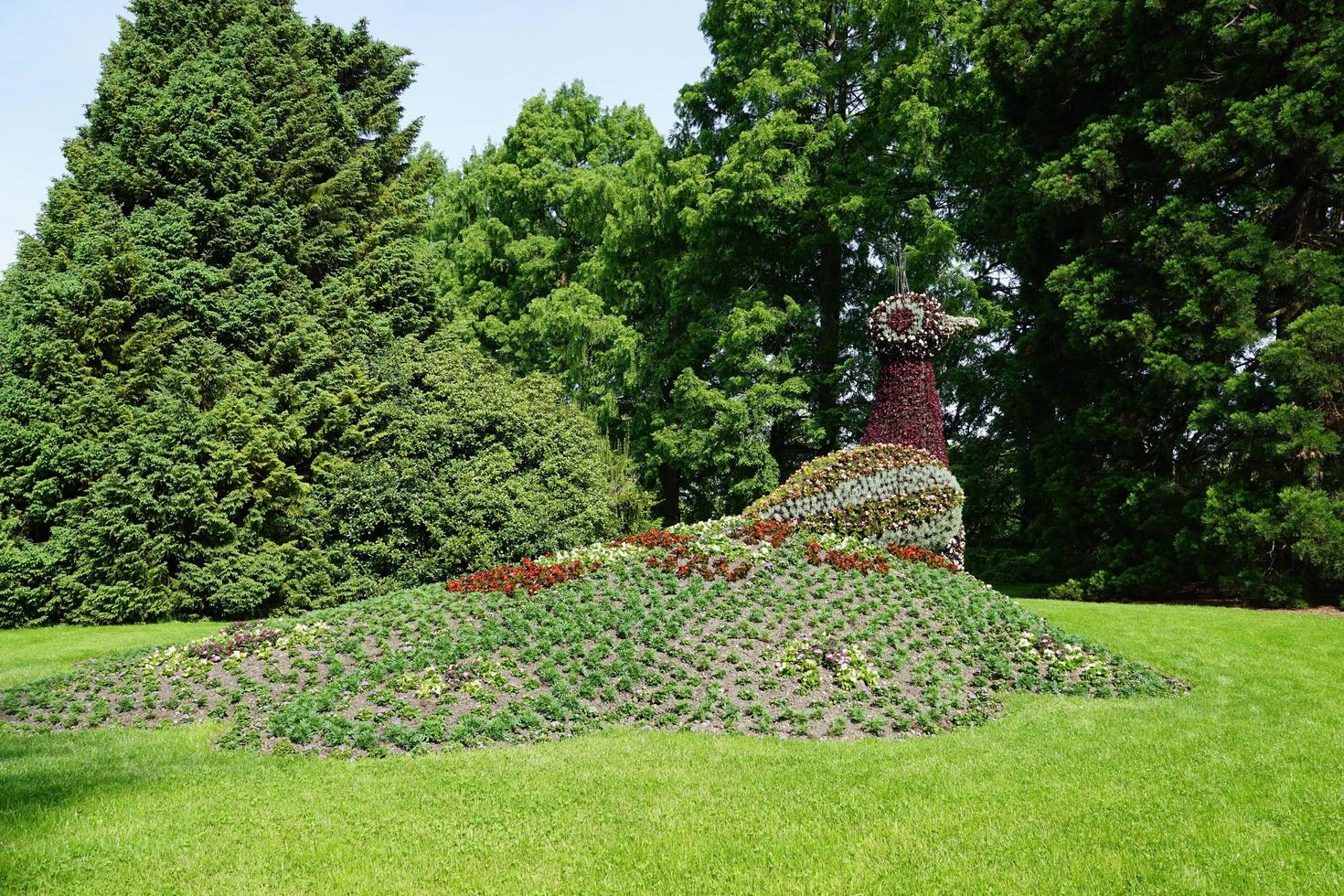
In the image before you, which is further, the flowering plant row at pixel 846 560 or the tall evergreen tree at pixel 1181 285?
the tall evergreen tree at pixel 1181 285

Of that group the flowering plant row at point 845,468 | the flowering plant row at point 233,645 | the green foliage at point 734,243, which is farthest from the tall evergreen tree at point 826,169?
the flowering plant row at point 233,645

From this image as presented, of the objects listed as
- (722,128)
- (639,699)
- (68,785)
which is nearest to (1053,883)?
(639,699)

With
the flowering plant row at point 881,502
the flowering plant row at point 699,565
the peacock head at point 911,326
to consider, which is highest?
the peacock head at point 911,326

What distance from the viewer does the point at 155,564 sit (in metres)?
12.6

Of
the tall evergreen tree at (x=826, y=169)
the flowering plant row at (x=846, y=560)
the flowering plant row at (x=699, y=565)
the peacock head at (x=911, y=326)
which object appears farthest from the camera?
the tall evergreen tree at (x=826, y=169)

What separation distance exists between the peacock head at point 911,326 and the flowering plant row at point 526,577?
5.36 meters

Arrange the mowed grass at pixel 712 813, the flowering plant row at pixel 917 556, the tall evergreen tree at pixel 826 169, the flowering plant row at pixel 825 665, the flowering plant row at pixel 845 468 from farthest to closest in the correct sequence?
1. the tall evergreen tree at pixel 826 169
2. the flowering plant row at pixel 845 468
3. the flowering plant row at pixel 917 556
4. the flowering plant row at pixel 825 665
5. the mowed grass at pixel 712 813

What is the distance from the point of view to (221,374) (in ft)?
44.7

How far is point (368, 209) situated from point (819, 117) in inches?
423

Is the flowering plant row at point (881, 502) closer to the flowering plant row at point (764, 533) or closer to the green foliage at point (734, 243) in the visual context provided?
the flowering plant row at point (764, 533)

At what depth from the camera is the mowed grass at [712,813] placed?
4.03m

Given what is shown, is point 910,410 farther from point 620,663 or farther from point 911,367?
point 620,663

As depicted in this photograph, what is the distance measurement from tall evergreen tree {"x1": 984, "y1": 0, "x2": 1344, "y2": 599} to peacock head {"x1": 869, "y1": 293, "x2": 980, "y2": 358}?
4.82 meters

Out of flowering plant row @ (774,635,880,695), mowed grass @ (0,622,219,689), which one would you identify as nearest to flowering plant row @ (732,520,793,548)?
flowering plant row @ (774,635,880,695)
